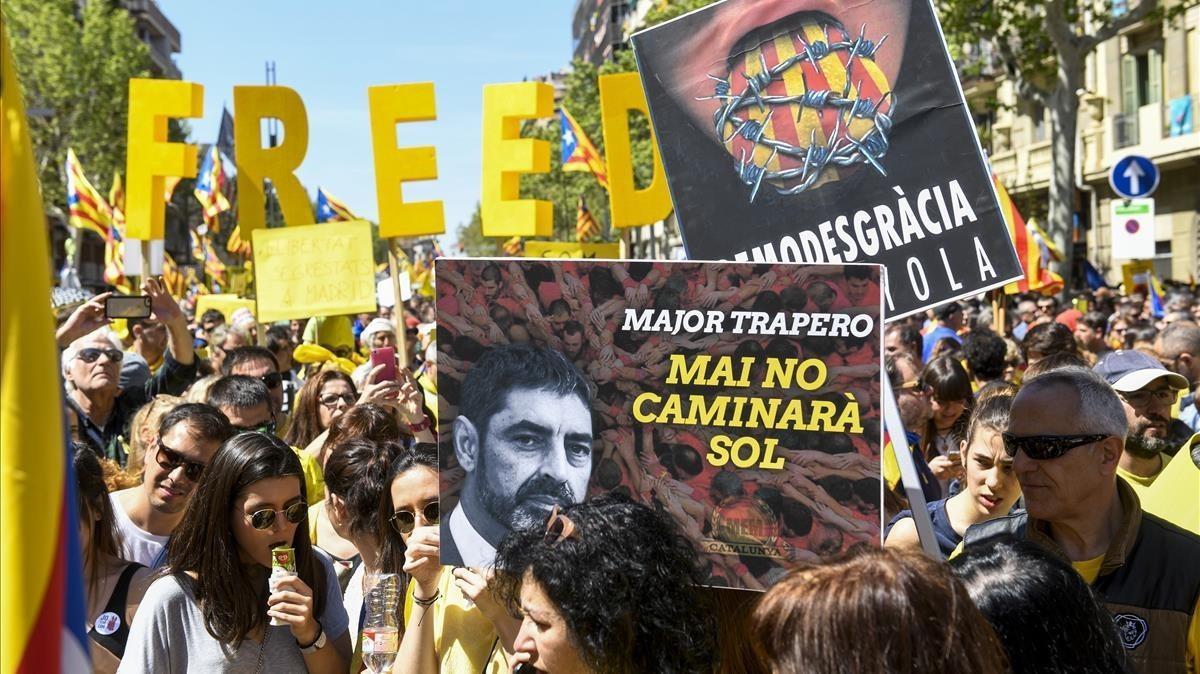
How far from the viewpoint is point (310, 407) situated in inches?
248

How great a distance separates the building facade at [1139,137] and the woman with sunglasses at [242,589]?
25.0m

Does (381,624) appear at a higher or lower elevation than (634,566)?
lower

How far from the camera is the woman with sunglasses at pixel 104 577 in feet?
11.4

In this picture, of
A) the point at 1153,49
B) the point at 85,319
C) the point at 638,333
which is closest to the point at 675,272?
the point at 638,333

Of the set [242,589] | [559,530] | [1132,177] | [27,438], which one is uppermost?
[1132,177]

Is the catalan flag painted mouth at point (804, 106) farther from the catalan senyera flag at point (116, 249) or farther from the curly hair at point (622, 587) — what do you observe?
the catalan senyera flag at point (116, 249)

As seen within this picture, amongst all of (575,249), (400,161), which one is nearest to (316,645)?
(400,161)

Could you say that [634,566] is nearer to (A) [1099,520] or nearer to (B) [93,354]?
(A) [1099,520]

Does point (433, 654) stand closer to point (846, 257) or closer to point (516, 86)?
point (846, 257)

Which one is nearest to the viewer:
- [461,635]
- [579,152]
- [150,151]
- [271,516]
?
[461,635]

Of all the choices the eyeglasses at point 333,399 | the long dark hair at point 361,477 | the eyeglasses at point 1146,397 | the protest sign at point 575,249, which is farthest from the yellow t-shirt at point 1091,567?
the protest sign at point 575,249

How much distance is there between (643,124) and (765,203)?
3527 cm

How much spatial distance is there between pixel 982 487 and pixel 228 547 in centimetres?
204

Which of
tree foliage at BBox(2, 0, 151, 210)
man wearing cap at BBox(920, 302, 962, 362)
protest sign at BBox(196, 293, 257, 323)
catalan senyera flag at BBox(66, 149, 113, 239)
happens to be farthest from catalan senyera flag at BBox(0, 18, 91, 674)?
tree foliage at BBox(2, 0, 151, 210)
